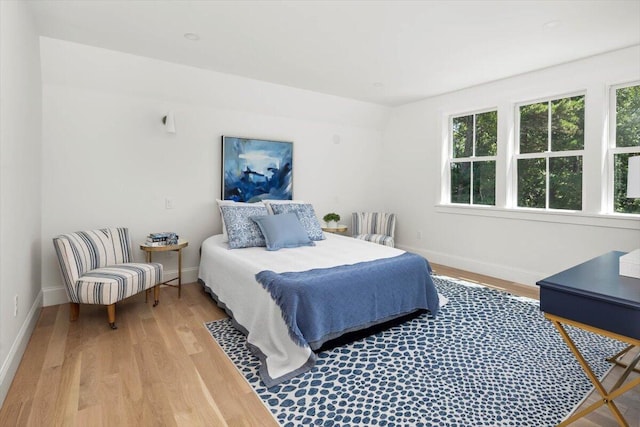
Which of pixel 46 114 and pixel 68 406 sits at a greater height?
pixel 46 114

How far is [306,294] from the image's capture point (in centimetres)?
240

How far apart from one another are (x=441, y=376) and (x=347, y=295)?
806 mm

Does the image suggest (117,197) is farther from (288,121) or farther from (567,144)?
(567,144)

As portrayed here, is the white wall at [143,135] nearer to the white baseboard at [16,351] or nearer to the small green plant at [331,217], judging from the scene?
the small green plant at [331,217]

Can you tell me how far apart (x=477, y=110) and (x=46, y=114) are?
5.05 metres

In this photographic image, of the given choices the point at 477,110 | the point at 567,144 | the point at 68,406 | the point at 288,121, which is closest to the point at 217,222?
the point at 288,121

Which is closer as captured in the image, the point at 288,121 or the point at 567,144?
the point at 567,144

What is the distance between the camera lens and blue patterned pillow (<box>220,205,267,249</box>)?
12.0 feet

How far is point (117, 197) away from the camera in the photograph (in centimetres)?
379

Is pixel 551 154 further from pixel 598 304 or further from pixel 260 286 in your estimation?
pixel 260 286

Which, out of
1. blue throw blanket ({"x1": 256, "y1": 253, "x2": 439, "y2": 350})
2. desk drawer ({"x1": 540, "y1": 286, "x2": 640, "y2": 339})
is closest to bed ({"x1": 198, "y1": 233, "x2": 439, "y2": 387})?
blue throw blanket ({"x1": 256, "y1": 253, "x2": 439, "y2": 350})

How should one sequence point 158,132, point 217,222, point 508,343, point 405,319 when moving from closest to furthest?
point 508,343 < point 405,319 < point 158,132 < point 217,222

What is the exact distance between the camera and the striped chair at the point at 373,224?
541cm

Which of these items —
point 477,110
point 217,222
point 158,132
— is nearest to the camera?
point 158,132
